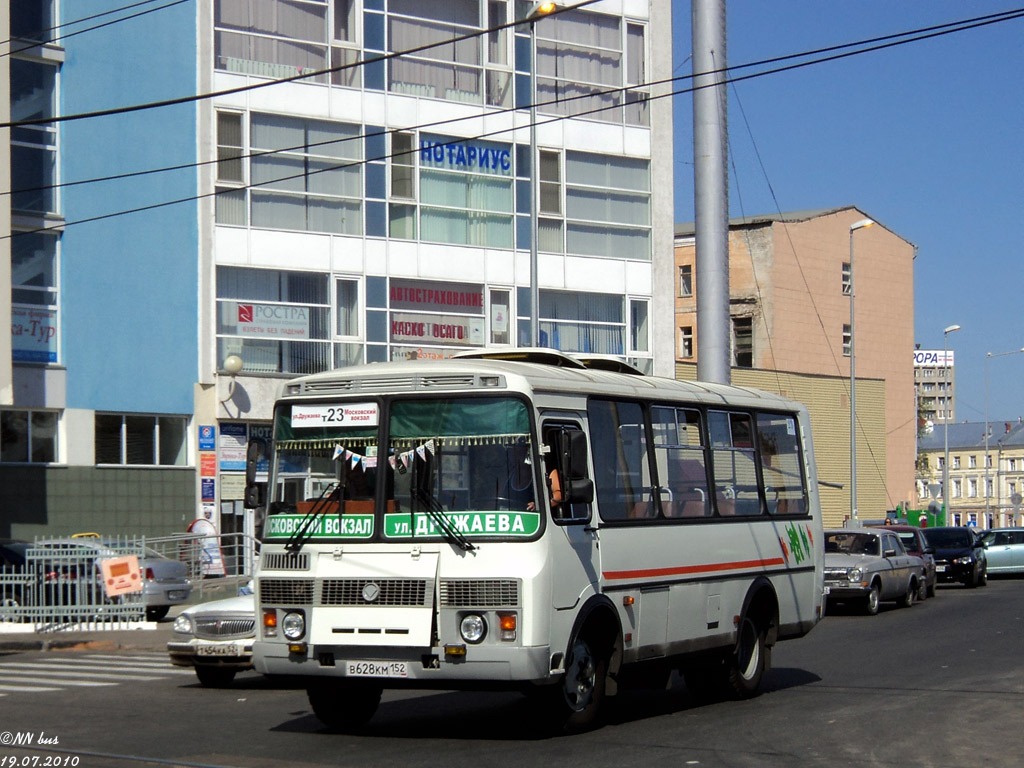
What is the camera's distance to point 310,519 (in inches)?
426

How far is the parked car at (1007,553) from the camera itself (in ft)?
136

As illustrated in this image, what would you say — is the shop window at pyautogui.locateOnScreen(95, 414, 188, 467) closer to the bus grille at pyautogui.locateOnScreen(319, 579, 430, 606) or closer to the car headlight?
the car headlight

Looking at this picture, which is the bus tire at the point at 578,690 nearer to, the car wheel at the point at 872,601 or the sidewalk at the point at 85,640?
the sidewalk at the point at 85,640

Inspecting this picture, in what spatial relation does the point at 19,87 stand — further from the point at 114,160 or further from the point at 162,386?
the point at 162,386

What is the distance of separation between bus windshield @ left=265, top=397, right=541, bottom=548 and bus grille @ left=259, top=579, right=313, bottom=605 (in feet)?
1.11

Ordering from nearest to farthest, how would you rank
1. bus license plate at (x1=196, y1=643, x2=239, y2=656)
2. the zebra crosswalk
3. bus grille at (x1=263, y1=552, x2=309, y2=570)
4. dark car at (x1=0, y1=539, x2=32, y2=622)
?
bus grille at (x1=263, y1=552, x2=309, y2=570), bus license plate at (x1=196, y1=643, x2=239, y2=656), the zebra crosswalk, dark car at (x1=0, y1=539, x2=32, y2=622)

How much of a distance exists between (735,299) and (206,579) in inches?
1456

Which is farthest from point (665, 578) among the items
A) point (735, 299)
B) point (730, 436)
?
point (735, 299)

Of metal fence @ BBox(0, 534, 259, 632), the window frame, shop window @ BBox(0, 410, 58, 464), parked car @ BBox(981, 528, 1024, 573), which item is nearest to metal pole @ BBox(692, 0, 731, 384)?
metal fence @ BBox(0, 534, 259, 632)

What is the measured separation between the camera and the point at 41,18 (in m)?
31.4

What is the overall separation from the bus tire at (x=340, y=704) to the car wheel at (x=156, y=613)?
14318 mm

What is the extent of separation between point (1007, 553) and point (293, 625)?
34.8 meters

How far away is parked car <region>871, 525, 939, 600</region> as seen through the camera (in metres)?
30.2

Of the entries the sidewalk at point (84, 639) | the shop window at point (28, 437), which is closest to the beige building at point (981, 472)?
the shop window at point (28, 437)
